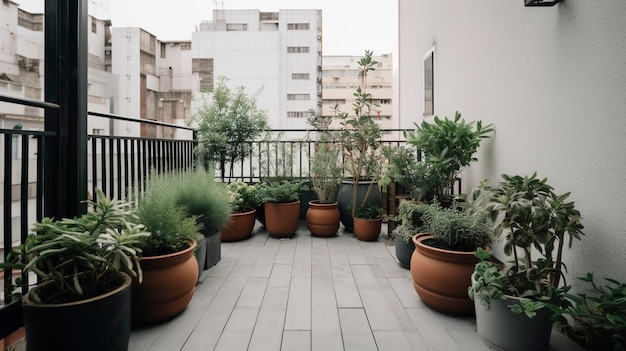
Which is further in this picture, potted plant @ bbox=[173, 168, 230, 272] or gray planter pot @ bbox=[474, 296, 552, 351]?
potted plant @ bbox=[173, 168, 230, 272]

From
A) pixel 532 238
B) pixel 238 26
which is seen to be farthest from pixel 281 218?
pixel 238 26

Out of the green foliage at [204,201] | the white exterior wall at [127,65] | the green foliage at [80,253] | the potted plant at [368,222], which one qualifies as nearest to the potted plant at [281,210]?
the potted plant at [368,222]

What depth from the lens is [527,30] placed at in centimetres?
206

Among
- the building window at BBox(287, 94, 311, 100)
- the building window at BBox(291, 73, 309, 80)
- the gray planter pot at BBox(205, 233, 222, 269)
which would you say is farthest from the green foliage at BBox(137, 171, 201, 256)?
the building window at BBox(291, 73, 309, 80)

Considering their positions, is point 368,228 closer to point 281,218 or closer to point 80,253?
point 281,218

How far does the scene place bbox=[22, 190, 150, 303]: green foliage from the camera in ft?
4.12

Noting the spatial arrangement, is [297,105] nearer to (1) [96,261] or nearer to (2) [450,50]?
(2) [450,50]

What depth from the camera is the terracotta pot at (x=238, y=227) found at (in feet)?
11.4

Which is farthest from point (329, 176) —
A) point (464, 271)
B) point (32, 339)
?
point (32, 339)

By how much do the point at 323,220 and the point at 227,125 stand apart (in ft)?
5.57

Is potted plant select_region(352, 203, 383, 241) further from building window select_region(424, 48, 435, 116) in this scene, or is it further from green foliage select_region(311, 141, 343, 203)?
building window select_region(424, 48, 435, 116)

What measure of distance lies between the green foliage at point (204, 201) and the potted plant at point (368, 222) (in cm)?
148

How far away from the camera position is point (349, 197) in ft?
12.5

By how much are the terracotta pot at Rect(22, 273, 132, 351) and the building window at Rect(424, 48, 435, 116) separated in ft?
12.7
